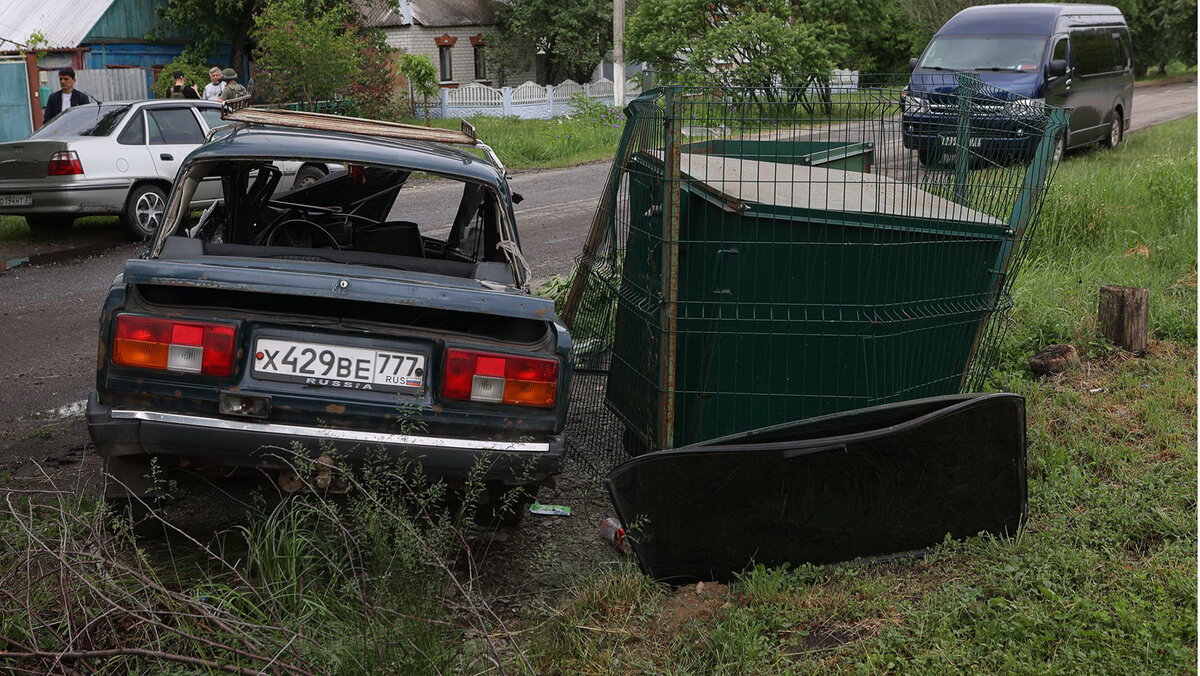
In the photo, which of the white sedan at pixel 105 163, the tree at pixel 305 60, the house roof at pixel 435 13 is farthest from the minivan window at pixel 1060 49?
the house roof at pixel 435 13

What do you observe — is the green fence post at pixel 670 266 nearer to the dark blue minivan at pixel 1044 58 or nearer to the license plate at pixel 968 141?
the license plate at pixel 968 141

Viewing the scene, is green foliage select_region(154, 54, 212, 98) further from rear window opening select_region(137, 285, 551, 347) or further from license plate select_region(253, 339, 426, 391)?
license plate select_region(253, 339, 426, 391)

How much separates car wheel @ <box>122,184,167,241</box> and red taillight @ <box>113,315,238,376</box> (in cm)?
817

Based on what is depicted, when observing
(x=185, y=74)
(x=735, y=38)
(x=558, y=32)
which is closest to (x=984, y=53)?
(x=735, y=38)

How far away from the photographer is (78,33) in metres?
28.5

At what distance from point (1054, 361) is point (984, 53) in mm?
10370

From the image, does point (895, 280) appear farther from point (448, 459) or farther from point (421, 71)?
point (421, 71)

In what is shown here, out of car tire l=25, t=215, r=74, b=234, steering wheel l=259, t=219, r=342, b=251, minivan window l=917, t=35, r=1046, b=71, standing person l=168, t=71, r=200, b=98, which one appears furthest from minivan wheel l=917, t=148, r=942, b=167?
standing person l=168, t=71, r=200, b=98

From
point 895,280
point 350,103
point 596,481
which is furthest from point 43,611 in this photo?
point 350,103

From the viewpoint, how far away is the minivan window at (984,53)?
48.5 ft

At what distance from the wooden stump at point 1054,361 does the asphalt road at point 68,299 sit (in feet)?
13.6

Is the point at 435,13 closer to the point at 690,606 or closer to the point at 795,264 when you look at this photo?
the point at 795,264

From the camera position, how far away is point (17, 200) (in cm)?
1082

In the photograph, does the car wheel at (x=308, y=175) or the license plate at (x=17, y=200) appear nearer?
the car wheel at (x=308, y=175)
